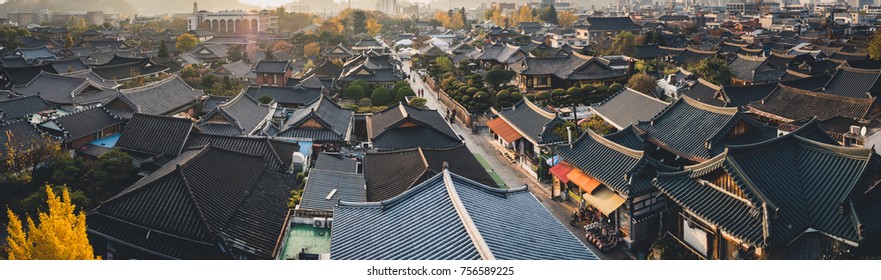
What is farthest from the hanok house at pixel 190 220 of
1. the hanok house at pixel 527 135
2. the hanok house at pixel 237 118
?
the hanok house at pixel 237 118

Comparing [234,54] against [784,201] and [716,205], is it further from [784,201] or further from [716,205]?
[784,201]

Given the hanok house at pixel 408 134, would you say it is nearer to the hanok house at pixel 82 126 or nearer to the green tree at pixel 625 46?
the hanok house at pixel 82 126

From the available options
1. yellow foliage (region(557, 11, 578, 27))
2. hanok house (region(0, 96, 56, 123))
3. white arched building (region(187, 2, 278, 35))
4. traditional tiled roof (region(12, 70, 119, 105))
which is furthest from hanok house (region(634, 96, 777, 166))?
yellow foliage (region(557, 11, 578, 27))

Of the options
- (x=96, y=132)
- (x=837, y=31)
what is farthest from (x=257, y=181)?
(x=837, y=31)

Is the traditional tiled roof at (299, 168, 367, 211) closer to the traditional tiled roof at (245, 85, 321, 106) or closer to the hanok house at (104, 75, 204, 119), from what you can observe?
the hanok house at (104, 75, 204, 119)

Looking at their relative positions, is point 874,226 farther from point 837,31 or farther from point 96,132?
point 837,31
